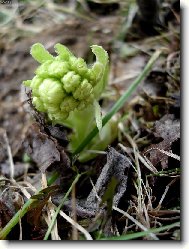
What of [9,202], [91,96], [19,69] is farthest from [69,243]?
[19,69]

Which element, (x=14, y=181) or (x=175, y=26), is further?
(x=175, y=26)

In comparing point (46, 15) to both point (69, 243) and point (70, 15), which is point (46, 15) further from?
point (69, 243)

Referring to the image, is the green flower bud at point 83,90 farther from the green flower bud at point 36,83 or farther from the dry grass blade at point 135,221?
the dry grass blade at point 135,221

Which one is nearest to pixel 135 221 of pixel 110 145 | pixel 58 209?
pixel 58 209

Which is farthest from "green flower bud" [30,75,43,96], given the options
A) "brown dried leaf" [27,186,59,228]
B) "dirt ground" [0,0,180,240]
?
"brown dried leaf" [27,186,59,228]

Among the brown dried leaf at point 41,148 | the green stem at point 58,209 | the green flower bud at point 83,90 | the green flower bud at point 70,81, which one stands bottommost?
the green stem at point 58,209

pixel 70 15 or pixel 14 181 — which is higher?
pixel 70 15

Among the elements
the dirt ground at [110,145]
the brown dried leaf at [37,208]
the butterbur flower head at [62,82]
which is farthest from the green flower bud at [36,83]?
the brown dried leaf at [37,208]

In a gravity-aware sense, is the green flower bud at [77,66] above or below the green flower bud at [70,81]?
above

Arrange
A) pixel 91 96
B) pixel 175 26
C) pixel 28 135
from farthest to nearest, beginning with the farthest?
1. pixel 175 26
2. pixel 28 135
3. pixel 91 96
